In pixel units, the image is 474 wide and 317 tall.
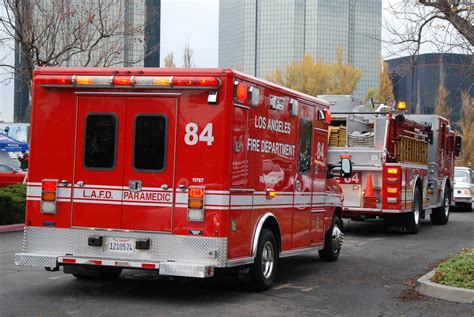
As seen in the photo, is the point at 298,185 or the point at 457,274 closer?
the point at 457,274

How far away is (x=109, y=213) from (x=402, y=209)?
963 centimetres

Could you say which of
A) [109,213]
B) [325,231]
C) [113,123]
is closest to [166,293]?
[109,213]

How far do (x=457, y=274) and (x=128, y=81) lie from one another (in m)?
4.91

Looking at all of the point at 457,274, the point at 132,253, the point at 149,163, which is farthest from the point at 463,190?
the point at 132,253

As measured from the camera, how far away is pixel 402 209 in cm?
1597

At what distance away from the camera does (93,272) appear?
8.91m

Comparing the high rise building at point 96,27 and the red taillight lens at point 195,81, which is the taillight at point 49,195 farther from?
the high rise building at point 96,27

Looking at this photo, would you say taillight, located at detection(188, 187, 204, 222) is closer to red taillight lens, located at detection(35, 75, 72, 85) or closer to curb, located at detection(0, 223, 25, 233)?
red taillight lens, located at detection(35, 75, 72, 85)

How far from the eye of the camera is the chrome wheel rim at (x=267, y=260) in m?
8.73

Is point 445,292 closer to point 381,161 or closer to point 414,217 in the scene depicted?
point 381,161

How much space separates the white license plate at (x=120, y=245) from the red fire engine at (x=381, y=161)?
356 inches

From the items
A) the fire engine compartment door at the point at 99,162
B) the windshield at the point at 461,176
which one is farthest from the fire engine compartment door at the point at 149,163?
the windshield at the point at 461,176

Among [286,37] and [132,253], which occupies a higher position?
[286,37]

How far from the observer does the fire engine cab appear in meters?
7.74
